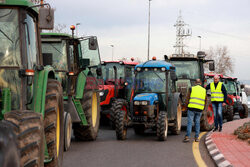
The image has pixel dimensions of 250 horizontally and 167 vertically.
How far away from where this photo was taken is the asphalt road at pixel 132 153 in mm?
9688

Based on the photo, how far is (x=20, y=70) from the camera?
6.45 metres

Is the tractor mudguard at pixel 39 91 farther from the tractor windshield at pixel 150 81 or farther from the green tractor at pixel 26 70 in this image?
the tractor windshield at pixel 150 81

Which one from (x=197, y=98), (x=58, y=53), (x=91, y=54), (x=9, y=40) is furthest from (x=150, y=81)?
(x=9, y=40)

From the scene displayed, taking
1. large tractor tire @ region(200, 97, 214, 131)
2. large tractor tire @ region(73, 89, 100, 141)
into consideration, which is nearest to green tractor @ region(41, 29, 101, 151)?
large tractor tire @ region(73, 89, 100, 141)

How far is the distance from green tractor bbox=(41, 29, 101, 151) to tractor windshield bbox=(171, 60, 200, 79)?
673 cm

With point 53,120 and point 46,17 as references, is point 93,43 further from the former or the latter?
point 53,120

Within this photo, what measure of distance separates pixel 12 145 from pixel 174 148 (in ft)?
28.0

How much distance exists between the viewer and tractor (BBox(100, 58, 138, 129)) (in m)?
18.2

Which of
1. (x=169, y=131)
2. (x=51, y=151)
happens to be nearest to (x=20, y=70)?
(x=51, y=151)

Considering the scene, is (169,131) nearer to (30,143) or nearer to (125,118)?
(125,118)

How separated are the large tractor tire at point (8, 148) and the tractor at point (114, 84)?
44.6ft

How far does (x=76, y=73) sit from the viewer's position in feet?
40.4

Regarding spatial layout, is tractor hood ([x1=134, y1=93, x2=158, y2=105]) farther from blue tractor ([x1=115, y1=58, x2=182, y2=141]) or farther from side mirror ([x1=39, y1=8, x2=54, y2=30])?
side mirror ([x1=39, y1=8, x2=54, y2=30])

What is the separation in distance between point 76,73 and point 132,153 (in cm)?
276
